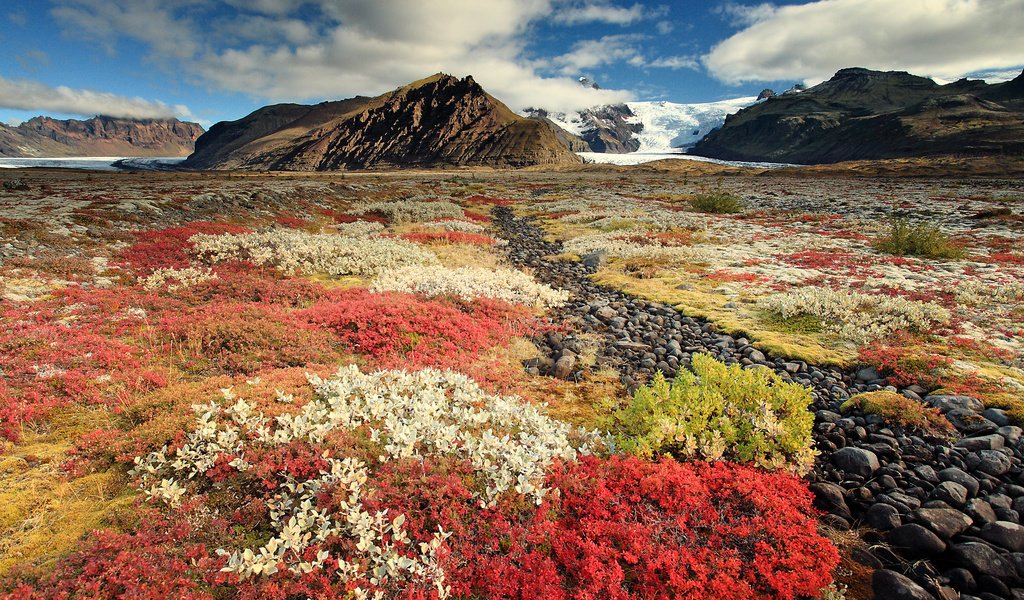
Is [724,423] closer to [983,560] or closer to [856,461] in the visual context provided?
[856,461]

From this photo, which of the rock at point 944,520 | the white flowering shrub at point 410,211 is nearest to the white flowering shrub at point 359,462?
the rock at point 944,520

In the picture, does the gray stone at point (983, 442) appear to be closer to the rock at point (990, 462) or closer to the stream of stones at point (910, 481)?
the stream of stones at point (910, 481)

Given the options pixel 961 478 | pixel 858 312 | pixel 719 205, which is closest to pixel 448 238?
pixel 858 312

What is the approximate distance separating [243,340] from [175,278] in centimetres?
742

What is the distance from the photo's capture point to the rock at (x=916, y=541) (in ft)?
15.6

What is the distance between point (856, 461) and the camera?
21.0ft

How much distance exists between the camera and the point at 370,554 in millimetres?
4512

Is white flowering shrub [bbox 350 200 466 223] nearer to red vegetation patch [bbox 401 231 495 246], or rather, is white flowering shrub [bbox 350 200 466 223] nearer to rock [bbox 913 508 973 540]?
red vegetation patch [bbox 401 231 495 246]

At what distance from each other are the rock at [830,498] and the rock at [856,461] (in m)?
0.58

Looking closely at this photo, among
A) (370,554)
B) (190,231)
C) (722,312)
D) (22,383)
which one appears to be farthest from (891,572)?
(190,231)

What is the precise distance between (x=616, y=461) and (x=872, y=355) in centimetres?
768

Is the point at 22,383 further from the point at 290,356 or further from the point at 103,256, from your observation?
the point at 103,256

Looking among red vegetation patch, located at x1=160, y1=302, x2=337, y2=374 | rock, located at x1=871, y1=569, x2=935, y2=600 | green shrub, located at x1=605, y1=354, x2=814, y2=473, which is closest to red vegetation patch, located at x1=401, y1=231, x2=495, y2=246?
red vegetation patch, located at x1=160, y1=302, x2=337, y2=374

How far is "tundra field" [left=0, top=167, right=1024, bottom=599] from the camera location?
174 inches
